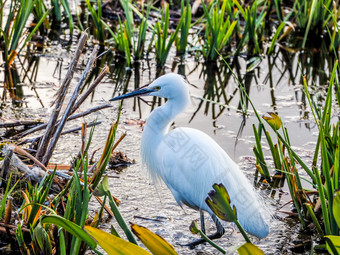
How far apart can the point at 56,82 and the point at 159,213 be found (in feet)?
8.02

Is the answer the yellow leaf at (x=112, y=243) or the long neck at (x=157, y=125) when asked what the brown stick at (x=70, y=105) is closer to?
the long neck at (x=157, y=125)

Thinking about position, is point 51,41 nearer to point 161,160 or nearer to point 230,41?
point 230,41

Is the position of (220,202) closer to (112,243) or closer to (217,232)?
(112,243)

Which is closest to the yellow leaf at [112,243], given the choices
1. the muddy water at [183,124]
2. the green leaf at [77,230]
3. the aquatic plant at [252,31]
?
the green leaf at [77,230]

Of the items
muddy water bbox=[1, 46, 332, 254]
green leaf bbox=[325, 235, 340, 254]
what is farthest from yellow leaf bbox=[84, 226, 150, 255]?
green leaf bbox=[325, 235, 340, 254]

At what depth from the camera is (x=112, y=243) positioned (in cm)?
190

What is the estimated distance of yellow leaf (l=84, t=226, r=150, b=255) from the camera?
1.85 meters

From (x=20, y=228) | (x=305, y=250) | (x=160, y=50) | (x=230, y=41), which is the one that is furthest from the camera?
(x=230, y=41)

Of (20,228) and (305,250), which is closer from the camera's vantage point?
(20,228)

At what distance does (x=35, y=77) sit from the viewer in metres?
5.41

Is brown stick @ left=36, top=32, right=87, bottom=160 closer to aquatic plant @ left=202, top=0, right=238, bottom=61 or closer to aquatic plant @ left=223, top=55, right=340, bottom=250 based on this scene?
aquatic plant @ left=223, top=55, right=340, bottom=250

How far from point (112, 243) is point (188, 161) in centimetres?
139

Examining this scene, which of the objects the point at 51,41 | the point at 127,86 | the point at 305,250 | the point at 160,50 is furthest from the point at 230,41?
the point at 305,250

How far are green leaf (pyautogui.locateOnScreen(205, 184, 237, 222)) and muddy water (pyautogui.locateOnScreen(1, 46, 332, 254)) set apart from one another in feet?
1.59
